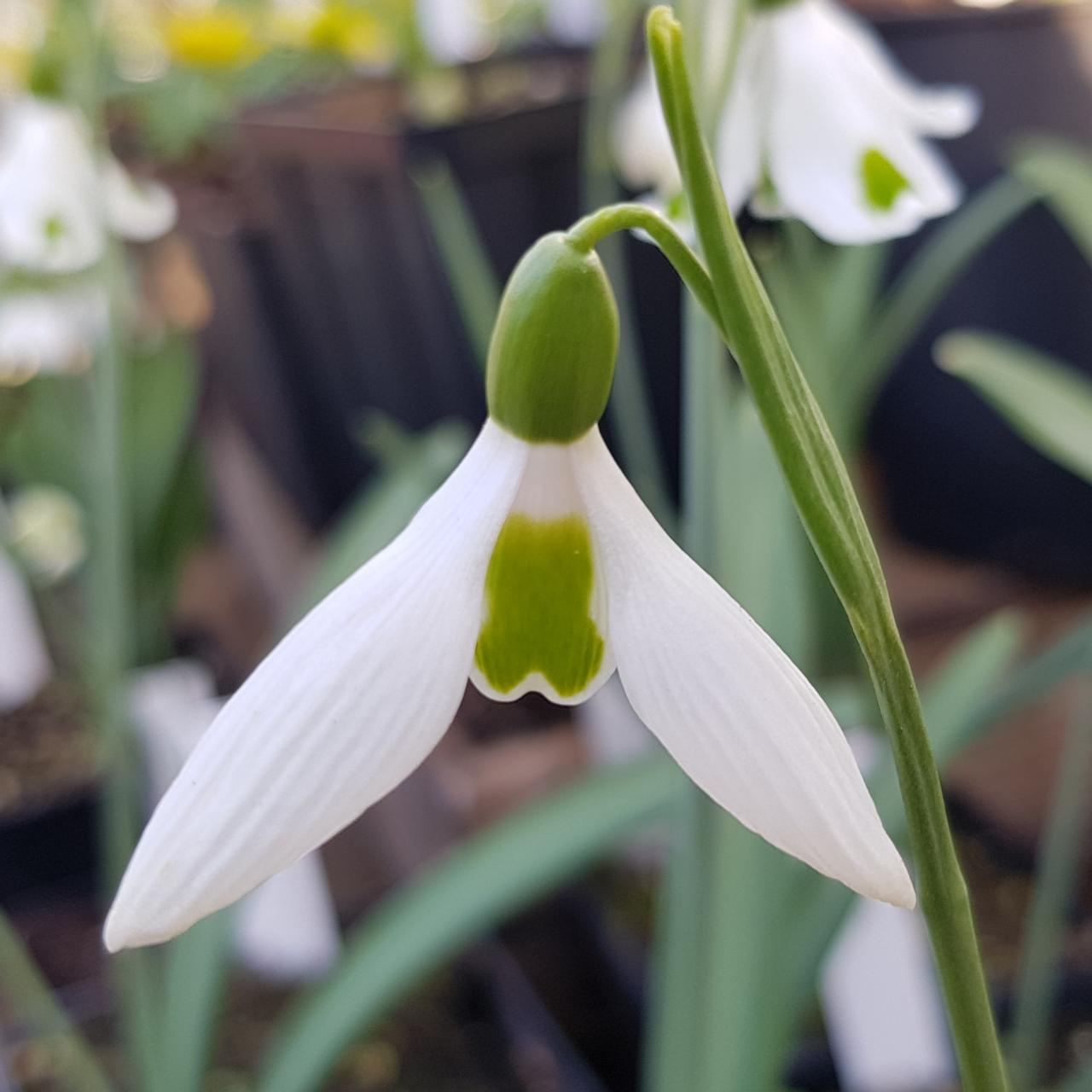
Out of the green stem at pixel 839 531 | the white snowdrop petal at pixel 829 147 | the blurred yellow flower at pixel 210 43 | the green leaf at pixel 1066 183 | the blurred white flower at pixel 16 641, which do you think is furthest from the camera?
the blurred yellow flower at pixel 210 43

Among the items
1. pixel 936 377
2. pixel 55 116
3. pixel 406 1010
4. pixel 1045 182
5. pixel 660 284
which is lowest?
pixel 406 1010

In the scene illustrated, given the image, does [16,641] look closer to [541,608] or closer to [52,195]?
[52,195]

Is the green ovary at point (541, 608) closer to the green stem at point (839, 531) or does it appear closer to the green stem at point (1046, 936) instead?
the green stem at point (839, 531)

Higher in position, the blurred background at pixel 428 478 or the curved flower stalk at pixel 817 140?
the curved flower stalk at pixel 817 140

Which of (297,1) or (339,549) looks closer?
(339,549)

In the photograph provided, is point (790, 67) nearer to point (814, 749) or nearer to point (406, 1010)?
point (814, 749)

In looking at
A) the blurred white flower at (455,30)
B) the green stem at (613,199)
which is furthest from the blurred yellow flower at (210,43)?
the green stem at (613,199)

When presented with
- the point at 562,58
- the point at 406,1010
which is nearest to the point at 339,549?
the point at 406,1010

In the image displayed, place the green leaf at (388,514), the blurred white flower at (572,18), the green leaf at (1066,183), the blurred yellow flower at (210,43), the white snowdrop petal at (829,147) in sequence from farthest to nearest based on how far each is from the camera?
1. the blurred white flower at (572,18)
2. the blurred yellow flower at (210,43)
3. the green leaf at (388,514)
4. the green leaf at (1066,183)
5. the white snowdrop petal at (829,147)
